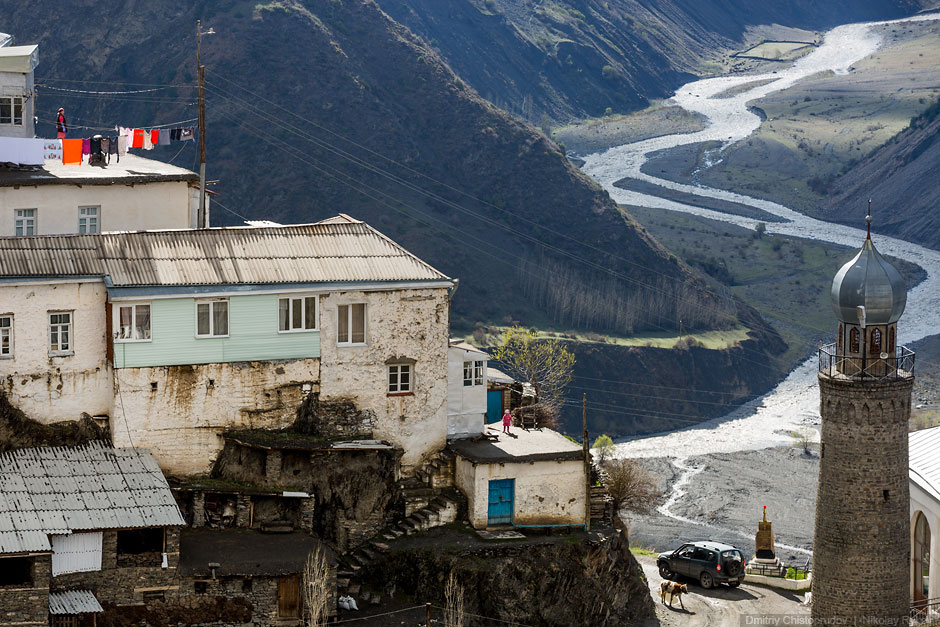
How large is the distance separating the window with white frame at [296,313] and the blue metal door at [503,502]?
7991 millimetres

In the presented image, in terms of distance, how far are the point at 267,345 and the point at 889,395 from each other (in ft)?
67.0

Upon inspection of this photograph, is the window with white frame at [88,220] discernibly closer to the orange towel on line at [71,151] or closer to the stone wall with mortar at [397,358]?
the orange towel on line at [71,151]

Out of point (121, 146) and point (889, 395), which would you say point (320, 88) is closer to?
point (121, 146)

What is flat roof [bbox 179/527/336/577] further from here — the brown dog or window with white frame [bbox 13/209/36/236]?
the brown dog

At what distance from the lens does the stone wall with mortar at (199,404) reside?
46.2 metres

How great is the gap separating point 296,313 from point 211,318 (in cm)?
276

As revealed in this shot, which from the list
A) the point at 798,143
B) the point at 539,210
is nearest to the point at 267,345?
the point at 539,210

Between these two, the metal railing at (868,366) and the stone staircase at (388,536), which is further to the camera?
→ the metal railing at (868,366)

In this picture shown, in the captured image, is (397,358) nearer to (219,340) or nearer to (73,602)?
(219,340)

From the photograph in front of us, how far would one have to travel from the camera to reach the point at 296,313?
Answer: 159ft

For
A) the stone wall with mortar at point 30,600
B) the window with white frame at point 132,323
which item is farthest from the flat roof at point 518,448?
the stone wall with mortar at point 30,600

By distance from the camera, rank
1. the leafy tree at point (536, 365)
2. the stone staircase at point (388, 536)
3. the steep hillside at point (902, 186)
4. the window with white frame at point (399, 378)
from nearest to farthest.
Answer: the stone staircase at point (388, 536)
the window with white frame at point (399, 378)
the leafy tree at point (536, 365)
the steep hillside at point (902, 186)

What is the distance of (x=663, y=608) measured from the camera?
5462 cm

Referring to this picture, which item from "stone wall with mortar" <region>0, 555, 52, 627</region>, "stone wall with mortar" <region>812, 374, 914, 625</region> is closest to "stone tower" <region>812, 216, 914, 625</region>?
"stone wall with mortar" <region>812, 374, 914, 625</region>
